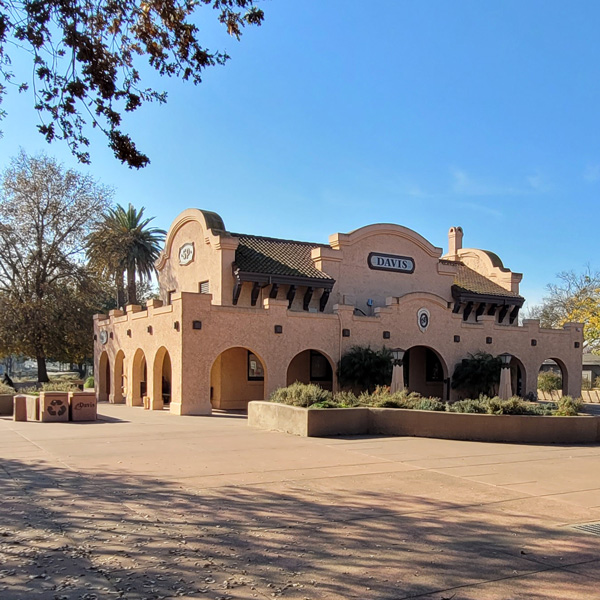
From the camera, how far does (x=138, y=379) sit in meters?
28.1

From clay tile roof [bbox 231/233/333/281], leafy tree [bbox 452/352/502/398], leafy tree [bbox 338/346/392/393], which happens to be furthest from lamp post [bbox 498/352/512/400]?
clay tile roof [bbox 231/233/333/281]

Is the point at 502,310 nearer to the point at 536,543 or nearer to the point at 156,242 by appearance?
the point at 156,242

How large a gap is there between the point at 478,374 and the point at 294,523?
2251 centimetres

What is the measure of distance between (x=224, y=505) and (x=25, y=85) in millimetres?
6608

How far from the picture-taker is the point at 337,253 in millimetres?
28156

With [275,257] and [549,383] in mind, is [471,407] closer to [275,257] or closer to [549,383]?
[275,257]

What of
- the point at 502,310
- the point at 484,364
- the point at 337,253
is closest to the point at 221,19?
the point at 337,253

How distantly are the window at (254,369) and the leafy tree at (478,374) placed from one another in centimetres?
885

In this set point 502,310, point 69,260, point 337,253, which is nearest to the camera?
point 337,253

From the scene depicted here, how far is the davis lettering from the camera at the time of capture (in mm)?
29314

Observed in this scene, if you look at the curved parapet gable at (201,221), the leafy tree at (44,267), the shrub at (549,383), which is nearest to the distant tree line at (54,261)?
the leafy tree at (44,267)

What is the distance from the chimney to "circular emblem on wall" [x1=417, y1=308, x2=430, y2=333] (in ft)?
37.2

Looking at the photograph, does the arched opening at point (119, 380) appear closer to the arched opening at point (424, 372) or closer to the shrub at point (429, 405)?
the arched opening at point (424, 372)

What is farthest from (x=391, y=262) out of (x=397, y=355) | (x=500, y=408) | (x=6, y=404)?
(x=6, y=404)
